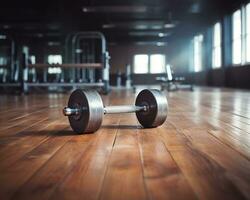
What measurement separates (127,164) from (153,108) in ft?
2.42

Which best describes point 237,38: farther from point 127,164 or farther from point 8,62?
point 127,164

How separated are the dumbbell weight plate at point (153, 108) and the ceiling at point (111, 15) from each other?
8060mm

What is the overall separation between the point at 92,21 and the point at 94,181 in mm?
12600

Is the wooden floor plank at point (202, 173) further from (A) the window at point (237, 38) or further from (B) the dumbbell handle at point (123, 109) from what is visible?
(A) the window at point (237, 38)

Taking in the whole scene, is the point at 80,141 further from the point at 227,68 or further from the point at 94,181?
the point at 227,68

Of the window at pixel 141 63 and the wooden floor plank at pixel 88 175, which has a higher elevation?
the window at pixel 141 63

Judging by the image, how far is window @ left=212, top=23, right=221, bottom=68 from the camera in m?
11.7

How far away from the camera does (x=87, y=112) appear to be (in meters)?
1.53

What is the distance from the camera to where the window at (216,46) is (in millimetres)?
11734

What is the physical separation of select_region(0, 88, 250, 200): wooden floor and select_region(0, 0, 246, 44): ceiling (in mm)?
8379

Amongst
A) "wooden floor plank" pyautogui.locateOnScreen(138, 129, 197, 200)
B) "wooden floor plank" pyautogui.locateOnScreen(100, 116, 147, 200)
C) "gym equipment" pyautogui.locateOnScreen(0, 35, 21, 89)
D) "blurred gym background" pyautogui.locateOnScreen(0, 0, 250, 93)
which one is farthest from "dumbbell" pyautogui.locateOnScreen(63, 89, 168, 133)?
"gym equipment" pyautogui.locateOnScreen(0, 35, 21, 89)

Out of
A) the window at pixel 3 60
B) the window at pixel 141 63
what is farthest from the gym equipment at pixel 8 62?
the window at pixel 141 63

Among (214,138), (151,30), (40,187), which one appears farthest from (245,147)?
(151,30)

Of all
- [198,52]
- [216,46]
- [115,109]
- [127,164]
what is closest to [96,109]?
[115,109]
